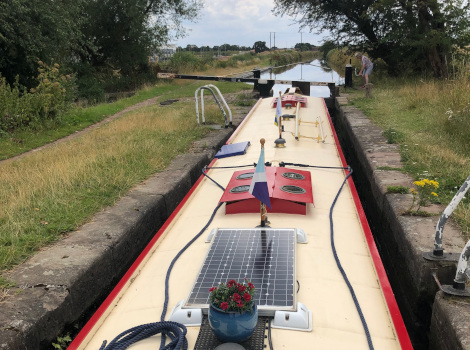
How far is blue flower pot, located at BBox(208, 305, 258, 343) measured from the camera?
2031 mm

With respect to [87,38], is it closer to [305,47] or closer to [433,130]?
[433,130]

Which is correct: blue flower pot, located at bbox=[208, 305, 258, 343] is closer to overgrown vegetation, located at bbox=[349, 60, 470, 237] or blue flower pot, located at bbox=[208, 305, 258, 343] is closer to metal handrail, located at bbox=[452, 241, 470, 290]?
metal handrail, located at bbox=[452, 241, 470, 290]

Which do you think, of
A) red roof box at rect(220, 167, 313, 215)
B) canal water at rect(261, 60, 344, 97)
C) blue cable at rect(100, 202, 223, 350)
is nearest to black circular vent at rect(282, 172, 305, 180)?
red roof box at rect(220, 167, 313, 215)

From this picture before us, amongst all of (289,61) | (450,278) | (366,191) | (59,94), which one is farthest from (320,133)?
(289,61)

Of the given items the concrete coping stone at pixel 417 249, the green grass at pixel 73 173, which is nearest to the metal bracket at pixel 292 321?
the concrete coping stone at pixel 417 249

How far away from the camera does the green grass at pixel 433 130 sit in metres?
4.67

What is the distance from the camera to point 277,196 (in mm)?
3697

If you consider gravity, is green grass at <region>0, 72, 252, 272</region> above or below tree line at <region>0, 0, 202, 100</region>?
below

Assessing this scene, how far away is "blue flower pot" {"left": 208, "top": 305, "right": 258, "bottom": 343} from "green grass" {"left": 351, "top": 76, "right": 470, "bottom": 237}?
7.47 feet

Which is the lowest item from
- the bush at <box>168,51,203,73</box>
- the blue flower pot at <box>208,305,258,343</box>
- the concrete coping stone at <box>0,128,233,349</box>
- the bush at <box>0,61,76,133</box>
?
the concrete coping stone at <box>0,128,233,349</box>

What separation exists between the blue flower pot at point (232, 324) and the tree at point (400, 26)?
13.0 m

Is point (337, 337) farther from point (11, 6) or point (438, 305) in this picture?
point (11, 6)

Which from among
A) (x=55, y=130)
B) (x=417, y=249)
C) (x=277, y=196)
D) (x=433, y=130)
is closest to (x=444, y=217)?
(x=417, y=249)

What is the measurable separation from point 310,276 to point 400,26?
1356 centimetres
